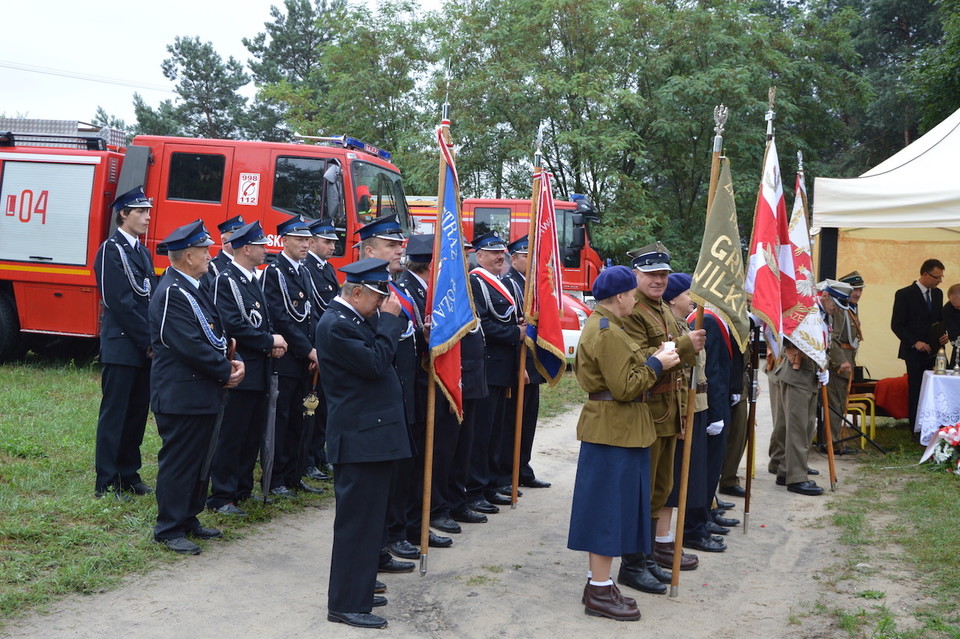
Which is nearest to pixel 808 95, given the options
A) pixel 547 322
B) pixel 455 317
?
pixel 547 322

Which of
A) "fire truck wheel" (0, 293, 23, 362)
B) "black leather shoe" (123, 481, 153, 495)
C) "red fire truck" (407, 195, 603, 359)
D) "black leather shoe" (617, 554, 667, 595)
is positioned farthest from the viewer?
"red fire truck" (407, 195, 603, 359)

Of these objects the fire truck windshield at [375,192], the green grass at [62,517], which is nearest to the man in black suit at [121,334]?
the green grass at [62,517]

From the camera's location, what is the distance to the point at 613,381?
184 inches

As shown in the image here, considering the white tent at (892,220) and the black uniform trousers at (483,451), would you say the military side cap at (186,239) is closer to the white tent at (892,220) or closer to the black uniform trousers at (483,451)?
the black uniform trousers at (483,451)

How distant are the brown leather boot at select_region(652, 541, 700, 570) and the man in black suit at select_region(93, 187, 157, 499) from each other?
371cm

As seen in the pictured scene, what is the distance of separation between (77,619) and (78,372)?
27.9 feet

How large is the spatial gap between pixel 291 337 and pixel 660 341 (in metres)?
2.99

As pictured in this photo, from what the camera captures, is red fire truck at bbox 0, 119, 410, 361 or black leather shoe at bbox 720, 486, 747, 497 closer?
black leather shoe at bbox 720, 486, 747, 497

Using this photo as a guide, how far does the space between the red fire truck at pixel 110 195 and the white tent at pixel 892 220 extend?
18.5 ft

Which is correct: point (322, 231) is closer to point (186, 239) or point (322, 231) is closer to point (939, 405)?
point (186, 239)

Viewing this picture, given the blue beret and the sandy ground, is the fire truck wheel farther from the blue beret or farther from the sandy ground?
the blue beret

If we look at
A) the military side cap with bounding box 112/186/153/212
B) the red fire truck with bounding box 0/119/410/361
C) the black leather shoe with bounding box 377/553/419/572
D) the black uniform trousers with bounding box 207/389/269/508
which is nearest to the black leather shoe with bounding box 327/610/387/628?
the black leather shoe with bounding box 377/553/419/572

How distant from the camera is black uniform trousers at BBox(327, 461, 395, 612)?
177 inches

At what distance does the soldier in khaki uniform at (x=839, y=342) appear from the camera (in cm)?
966
